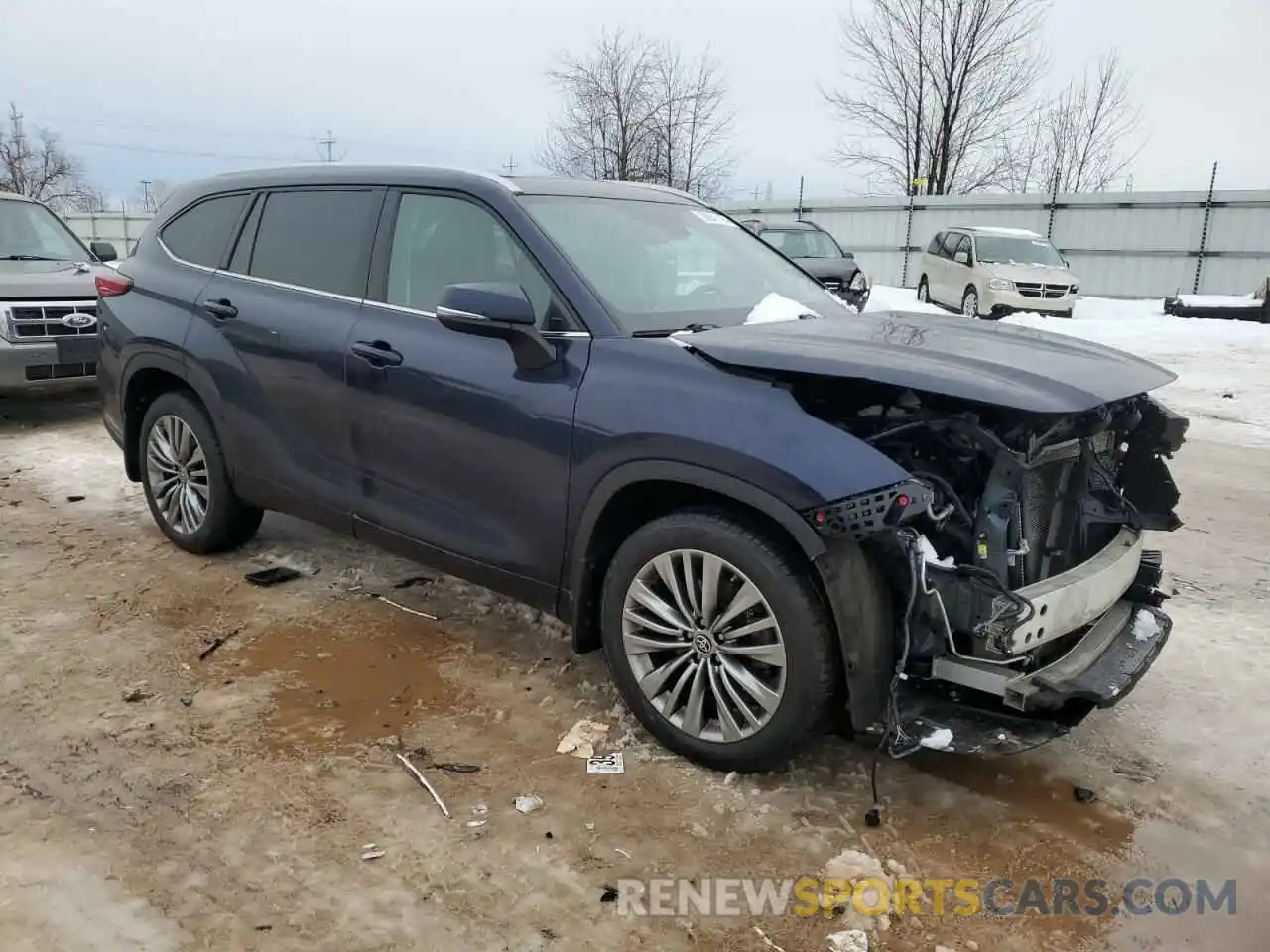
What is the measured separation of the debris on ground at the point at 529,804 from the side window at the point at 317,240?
2.18m

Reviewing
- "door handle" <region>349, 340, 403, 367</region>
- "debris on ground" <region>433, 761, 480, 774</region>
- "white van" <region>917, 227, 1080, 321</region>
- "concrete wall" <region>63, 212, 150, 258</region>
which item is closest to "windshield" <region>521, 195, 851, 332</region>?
"door handle" <region>349, 340, 403, 367</region>

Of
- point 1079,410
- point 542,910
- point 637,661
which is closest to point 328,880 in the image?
point 542,910

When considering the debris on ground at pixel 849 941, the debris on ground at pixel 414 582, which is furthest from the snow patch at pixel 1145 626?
the debris on ground at pixel 414 582

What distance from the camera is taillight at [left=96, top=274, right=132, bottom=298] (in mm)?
5117

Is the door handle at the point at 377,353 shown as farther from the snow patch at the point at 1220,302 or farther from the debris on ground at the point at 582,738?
the snow patch at the point at 1220,302

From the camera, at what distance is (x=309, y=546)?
17.3 ft

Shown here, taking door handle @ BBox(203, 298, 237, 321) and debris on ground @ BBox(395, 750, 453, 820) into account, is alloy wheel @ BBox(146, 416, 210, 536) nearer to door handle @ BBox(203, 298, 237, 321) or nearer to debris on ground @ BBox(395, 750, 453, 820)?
door handle @ BBox(203, 298, 237, 321)

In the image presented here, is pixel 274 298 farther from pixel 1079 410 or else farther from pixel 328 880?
pixel 1079 410

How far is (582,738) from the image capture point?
335 centimetres

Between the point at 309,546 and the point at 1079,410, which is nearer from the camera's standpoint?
the point at 1079,410

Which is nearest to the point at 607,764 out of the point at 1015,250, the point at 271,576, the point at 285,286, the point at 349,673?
the point at 349,673

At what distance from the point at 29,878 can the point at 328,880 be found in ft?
2.60

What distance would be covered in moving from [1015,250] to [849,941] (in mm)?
17034

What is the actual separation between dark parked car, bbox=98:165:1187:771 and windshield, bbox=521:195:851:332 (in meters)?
0.02
